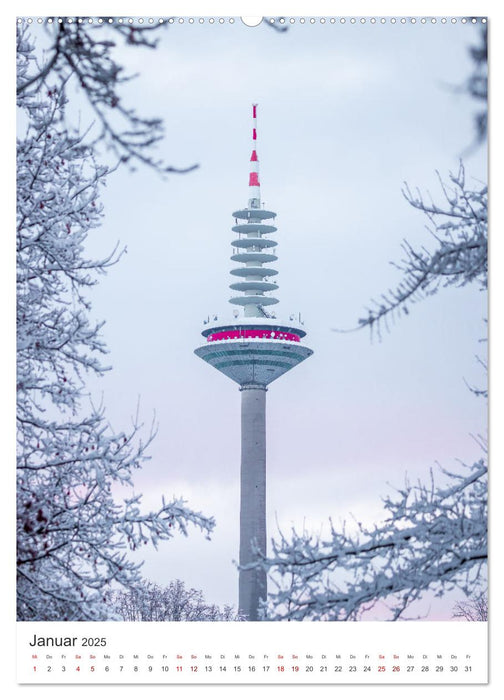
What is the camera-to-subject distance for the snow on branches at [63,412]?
36.1 feet

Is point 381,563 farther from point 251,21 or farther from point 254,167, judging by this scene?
point 254,167

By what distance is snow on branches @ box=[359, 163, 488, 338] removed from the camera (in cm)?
957

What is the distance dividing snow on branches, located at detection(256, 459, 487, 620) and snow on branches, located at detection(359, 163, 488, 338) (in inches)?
66.8

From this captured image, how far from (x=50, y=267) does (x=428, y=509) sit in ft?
14.5

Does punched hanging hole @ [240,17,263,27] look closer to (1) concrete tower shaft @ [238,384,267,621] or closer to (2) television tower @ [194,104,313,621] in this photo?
(2) television tower @ [194,104,313,621]
